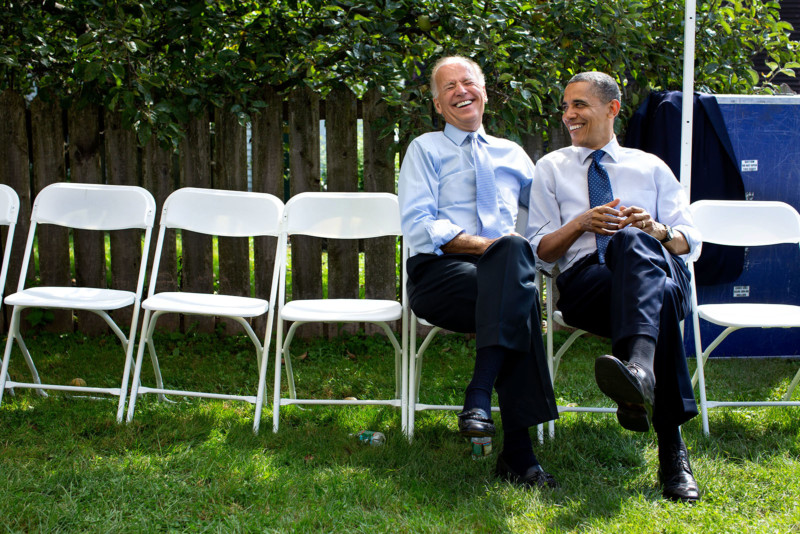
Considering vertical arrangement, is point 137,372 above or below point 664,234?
below

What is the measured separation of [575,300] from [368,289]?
1.93 metres

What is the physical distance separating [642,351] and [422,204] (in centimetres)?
120

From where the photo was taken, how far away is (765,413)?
11.6ft

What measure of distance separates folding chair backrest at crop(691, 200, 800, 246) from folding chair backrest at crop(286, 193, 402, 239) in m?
1.57

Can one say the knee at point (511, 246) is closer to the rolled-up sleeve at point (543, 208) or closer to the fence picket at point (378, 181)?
the rolled-up sleeve at point (543, 208)

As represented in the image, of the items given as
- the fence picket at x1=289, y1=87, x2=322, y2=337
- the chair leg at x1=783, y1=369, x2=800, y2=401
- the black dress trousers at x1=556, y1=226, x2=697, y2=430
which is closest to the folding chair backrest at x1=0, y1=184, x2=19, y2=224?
the fence picket at x1=289, y1=87, x2=322, y2=337

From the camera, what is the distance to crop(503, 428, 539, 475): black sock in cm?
280

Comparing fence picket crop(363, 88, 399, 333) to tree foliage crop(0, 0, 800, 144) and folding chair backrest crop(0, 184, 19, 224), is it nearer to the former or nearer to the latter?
tree foliage crop(0, 0, 800, 144)

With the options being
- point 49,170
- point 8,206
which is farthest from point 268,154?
point 8,206

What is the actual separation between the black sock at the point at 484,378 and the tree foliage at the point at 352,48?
183 centimetres

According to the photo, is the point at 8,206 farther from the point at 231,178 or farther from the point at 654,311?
the point at 654,311

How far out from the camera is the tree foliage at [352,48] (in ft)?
13.4

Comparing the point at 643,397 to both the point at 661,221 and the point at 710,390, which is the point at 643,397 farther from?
the point at 710,390

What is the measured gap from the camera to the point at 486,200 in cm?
340
